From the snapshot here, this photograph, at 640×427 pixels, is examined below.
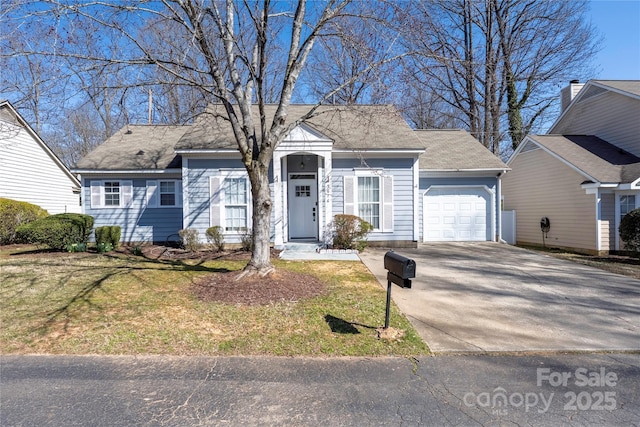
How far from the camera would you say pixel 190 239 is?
1113cm

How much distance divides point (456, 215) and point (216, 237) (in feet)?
32.1

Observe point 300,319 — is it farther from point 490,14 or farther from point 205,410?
point 490,14

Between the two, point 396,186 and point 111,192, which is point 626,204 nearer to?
point 396,186

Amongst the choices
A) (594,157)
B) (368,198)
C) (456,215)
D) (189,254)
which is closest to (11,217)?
(189,254)

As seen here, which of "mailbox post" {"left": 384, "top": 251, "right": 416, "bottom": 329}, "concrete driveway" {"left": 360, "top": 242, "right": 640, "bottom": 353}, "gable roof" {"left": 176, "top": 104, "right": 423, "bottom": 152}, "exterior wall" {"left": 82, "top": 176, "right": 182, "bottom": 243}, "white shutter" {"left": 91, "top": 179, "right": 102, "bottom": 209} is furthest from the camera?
"exterior wall" {"left": 82, "top": 176, "right": 182, "bottom": 243}

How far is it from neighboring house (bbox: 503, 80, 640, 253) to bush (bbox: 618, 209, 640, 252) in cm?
96

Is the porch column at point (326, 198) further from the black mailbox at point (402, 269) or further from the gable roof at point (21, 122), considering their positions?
the gable roof at point (21, 122)

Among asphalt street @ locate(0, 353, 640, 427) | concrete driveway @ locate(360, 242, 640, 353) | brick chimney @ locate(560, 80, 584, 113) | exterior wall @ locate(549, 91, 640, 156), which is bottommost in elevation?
asphalt street @ locate(0, 353, 640, 427)

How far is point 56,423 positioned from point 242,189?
30.2 ft

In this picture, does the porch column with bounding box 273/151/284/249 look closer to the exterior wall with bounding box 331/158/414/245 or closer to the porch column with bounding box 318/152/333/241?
the porch column with bounding box 318/152/333/241

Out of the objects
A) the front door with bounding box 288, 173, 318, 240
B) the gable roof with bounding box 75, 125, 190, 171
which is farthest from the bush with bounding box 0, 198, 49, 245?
the front door with bounding box 288, 173, 318, 240

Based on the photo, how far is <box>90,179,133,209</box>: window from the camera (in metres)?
13.1

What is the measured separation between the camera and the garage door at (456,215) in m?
13.9

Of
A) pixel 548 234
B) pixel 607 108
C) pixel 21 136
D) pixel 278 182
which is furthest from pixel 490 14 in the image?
pixel 21 136
